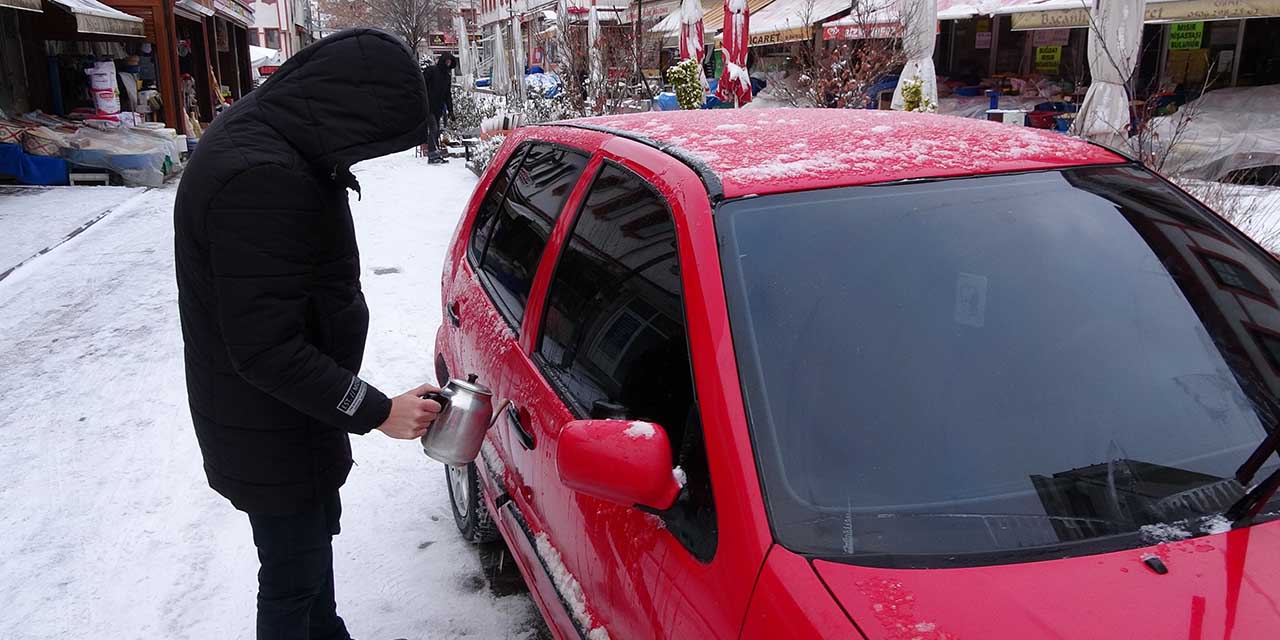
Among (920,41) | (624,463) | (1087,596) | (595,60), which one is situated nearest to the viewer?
(1087,596)

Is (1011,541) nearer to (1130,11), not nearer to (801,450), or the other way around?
(801,450)

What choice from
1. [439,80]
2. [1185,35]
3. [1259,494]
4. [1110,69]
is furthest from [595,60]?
[1259,494]

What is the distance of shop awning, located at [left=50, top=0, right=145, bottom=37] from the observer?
37.0ft

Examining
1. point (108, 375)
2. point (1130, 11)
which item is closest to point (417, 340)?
point (108, 375)

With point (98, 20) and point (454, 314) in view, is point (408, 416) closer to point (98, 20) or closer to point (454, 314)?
point (454, 314)

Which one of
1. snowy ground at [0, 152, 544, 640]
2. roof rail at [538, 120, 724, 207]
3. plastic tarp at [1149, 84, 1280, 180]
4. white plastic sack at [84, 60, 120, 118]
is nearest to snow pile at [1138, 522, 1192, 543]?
roof rail at [538, 120, 724, 207]

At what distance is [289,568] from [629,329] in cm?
109

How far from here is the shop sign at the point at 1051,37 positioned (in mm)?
15327

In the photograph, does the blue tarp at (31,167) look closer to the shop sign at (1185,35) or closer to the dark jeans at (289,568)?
the dark jeans at (289,568)

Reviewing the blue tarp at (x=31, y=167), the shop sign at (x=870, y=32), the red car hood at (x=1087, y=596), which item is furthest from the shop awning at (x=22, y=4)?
the red car hood at (x=1087, y=596)

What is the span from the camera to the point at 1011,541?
56.3 inches

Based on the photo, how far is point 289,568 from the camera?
7.40ft

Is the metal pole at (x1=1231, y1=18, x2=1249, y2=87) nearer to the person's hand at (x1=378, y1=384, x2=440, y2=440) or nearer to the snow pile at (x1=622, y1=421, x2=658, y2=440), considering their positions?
the person's hand at (x1=378, y1=384, x2=440, y2=440)

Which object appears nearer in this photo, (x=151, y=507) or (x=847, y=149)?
(x=847, y=149)
